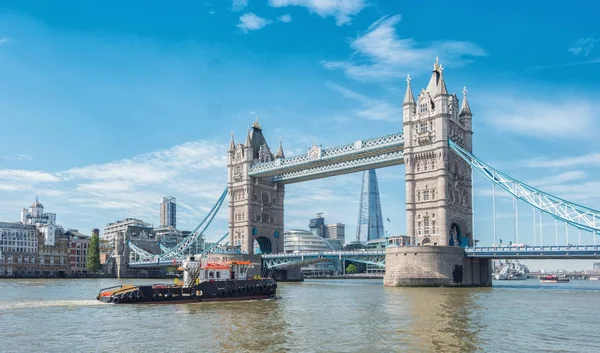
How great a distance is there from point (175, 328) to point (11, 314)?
13.1 metres

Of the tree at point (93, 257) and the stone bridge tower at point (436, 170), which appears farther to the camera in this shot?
the tree at point (93, 257)

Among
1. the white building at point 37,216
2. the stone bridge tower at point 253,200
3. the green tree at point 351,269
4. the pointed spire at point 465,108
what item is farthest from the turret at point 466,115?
the white building at point 37,216

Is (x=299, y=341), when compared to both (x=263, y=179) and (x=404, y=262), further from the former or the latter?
(x=263, y=179)

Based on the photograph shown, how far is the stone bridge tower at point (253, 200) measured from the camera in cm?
11488

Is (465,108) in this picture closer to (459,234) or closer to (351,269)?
(459,234)

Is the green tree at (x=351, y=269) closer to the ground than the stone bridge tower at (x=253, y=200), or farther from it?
closer to the ground

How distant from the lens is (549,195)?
74.2 meters

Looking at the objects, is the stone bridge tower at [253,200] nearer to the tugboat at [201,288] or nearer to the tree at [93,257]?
the tree at [93,257]

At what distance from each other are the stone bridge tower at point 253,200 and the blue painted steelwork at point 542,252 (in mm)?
47863

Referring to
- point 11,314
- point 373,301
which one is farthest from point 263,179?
point 11,314

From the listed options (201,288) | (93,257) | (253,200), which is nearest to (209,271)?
(201,288)

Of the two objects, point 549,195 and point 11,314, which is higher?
point 549,195

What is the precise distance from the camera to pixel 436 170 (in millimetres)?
83000

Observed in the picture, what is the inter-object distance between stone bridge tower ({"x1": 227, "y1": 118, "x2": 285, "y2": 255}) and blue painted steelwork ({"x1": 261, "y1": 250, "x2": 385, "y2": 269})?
18.5 feet
